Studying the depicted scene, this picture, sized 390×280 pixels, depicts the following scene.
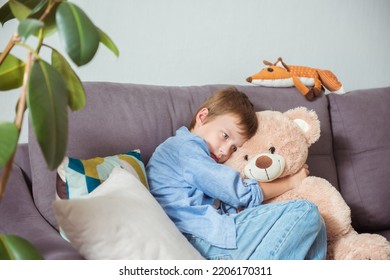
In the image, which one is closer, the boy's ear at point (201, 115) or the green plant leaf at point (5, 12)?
the green plant leaf at point (5, 12)

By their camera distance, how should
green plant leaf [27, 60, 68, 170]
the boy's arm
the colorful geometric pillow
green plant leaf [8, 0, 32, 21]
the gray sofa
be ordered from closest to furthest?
green plant leaf [27, 60, 68, 170]
green plant leaf [8, 0, 32, 21]
the colorful geometric pillow
the gray sofa
the boy's arm

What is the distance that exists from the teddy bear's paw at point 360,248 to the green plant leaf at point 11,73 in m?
1.01

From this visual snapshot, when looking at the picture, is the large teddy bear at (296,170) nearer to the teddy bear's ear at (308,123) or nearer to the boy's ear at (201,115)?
the teddy bear's ear at (308,123)

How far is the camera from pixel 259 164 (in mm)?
1569

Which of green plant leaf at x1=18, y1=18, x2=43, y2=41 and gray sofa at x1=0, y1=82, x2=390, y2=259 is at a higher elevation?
green plant leaf at x1=18, y1=18, x2=43, y2=41

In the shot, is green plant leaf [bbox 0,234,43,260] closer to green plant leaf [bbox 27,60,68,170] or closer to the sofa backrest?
green plant leaf [bbox 27,60,68,170]

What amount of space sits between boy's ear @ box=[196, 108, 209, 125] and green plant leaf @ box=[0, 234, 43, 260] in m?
0.82

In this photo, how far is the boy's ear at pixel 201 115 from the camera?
1.69 meters

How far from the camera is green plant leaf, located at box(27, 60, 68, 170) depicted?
837 millimetres

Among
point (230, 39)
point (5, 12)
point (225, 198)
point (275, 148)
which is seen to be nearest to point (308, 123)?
point (275, 148)

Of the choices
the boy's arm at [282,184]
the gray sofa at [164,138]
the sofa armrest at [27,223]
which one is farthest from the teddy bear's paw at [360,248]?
the sofa armrest at [27,223]

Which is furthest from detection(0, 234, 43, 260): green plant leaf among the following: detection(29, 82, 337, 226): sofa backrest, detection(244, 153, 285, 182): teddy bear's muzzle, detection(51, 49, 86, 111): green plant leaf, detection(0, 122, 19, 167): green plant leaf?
detection(244, 153, 285, 182): teddy bear's muzzle

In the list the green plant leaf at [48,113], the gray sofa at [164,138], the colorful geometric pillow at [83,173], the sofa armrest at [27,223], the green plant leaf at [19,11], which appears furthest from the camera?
the gray sofa at [164,138]

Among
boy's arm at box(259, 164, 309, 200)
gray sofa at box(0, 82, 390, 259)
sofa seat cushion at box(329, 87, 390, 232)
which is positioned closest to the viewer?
gray sofa at box(0, 82, 390, 259)
